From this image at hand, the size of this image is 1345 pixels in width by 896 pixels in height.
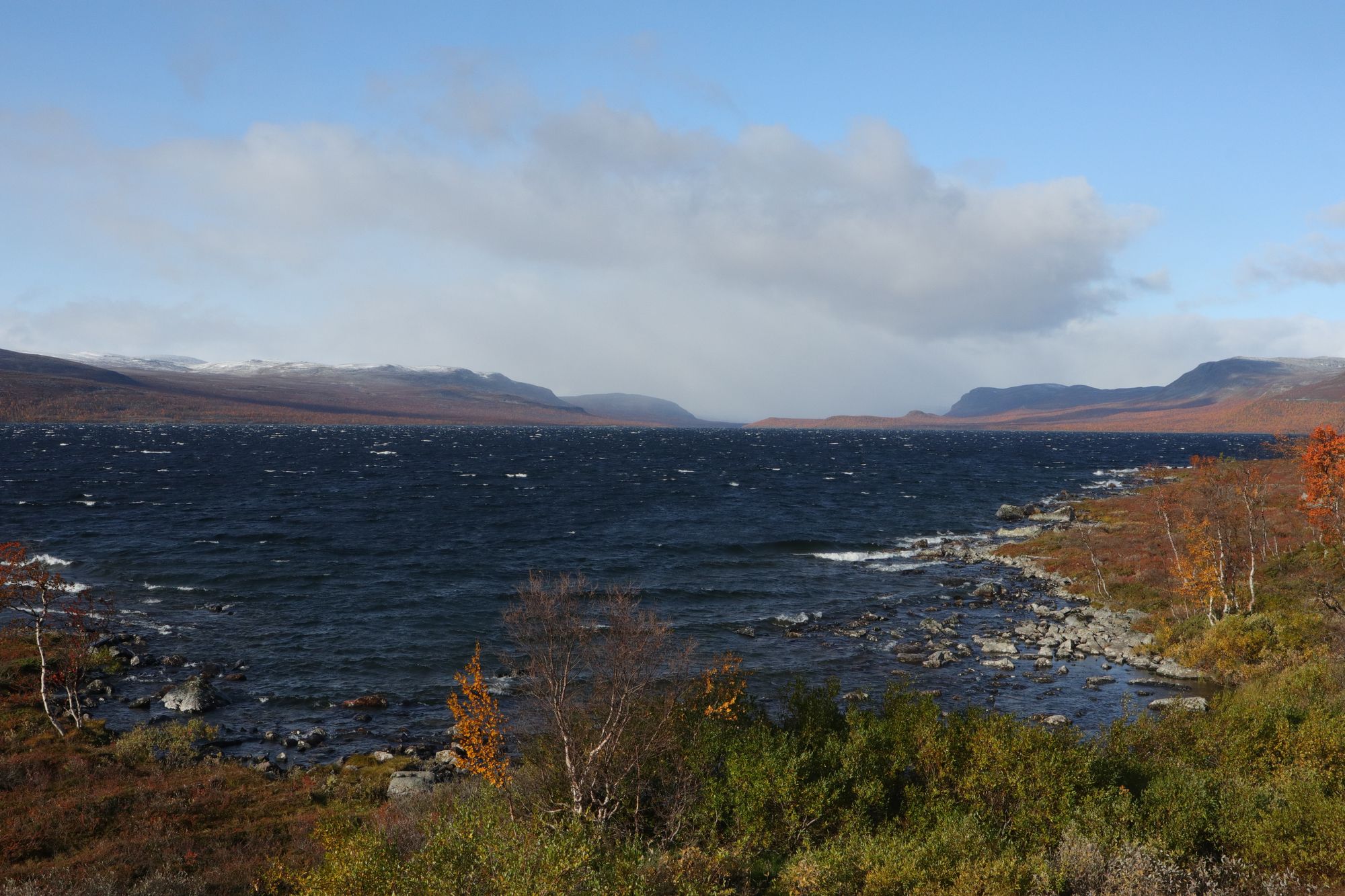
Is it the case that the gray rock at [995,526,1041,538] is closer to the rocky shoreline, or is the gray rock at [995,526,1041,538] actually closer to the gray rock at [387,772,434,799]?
the rocky shoreline

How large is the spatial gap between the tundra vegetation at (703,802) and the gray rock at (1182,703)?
2118 mm

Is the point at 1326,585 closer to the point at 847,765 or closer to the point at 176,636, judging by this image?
the point at 847,765

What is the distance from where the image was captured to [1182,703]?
24.4 m

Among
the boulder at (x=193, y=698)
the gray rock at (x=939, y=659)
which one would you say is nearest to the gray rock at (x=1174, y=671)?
the gray rock at (x=939, y=659)

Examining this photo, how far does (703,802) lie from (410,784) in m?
9.65

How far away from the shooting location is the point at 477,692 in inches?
958

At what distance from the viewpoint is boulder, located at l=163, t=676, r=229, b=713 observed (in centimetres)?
2603

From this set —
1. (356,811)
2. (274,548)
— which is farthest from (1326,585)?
(274,548)

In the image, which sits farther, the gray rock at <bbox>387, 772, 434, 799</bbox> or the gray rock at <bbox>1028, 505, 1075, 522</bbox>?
the gray rock at <bbox>1028, 505, 1075, 522</bbox>

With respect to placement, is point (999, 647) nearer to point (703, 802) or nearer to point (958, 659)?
point (958, 659)

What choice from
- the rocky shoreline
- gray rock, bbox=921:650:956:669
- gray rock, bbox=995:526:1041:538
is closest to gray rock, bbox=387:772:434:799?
the rocky shoreline

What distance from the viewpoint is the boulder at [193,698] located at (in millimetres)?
26028

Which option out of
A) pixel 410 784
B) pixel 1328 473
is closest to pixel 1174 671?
pixel 1328 473

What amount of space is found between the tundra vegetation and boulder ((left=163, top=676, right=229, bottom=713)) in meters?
2.96
